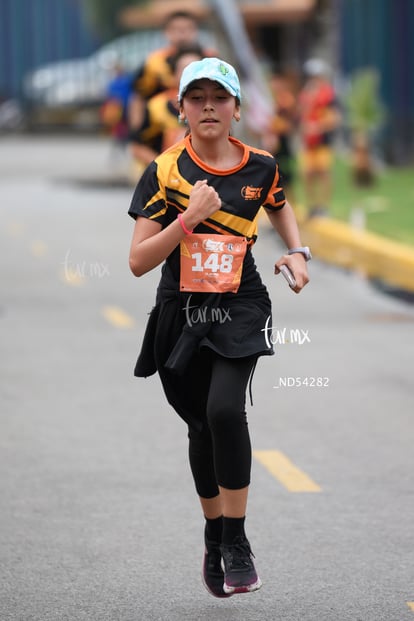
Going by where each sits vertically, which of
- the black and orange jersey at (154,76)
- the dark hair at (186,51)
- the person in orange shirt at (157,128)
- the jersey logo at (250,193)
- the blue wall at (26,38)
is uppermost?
the jersey logo at (250,193)

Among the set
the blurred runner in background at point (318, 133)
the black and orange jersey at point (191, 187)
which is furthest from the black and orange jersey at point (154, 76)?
the blurred runner in background at point (318, 133)

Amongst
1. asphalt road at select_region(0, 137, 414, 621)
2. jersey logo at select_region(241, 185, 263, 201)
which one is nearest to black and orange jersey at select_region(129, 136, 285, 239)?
jersey logo at select_region(241, 185, 263, 201)

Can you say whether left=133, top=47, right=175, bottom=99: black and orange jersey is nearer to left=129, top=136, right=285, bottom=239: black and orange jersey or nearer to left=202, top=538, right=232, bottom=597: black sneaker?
left=129, top=136, right=285, bottom=239: black and orange jersey

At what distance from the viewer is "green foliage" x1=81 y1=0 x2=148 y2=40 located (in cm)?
5888

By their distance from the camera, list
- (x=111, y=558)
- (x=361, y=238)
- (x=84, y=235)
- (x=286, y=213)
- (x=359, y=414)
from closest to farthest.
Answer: (x=286, y=213)
(x=111, y=558)
(x=359, y=414)
(x=361, y=238)
(x=84, y=235)

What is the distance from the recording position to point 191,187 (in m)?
4.96

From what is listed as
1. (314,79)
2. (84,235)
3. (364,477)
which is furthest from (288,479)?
(314,79)

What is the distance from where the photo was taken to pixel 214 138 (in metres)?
4.95

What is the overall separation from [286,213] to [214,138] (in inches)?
17.8

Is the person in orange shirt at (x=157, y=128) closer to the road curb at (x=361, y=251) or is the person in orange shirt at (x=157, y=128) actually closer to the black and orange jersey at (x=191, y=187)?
the road curb at (x=361, y=251)

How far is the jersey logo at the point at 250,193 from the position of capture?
503 cm

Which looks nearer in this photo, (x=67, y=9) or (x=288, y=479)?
(x=288, y=479)

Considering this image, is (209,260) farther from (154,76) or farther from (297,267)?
(154,76)

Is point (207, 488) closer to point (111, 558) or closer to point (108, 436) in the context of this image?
point (111, 558)
